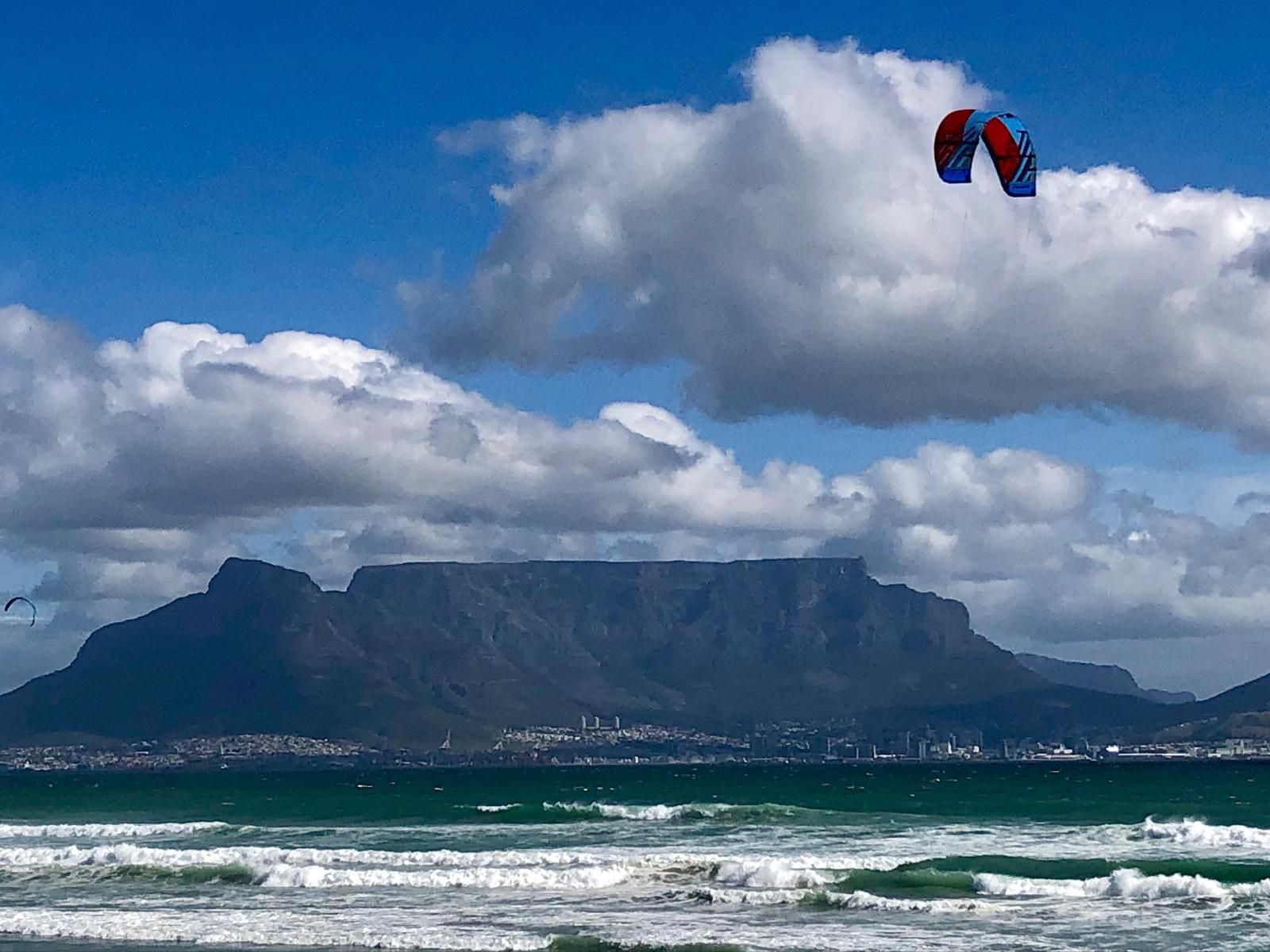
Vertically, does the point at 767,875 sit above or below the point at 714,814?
below

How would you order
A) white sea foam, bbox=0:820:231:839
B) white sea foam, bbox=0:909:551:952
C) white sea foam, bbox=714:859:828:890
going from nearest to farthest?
1. white sea foam, bbox=0:909:551:952
2. white sea foam, bbox=714:859:828:890
3. white sea foam, bbox=0:820:231:839

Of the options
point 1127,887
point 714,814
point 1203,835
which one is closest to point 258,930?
point 1127,887

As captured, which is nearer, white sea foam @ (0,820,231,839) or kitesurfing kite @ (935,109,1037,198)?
kitesurfing kite @ (935,109,1037,198)

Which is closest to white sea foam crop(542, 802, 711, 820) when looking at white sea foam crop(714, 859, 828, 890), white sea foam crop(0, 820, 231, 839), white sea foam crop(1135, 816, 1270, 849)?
white sea foam crop(0, 820, 231, 839)

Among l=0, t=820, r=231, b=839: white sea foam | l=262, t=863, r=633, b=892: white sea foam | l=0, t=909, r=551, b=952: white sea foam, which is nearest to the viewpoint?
l=0, t=909, r=551, b=952: white sea foam

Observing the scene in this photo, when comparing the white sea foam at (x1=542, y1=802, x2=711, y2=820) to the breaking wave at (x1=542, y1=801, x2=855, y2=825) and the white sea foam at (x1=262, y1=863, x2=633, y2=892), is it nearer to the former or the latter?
the breaking wave at (x1=542, y1=801, x2=855, y2=825)

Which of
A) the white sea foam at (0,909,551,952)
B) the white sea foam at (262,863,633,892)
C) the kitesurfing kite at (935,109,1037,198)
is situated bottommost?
the white sea foam at (0,909,551,952)

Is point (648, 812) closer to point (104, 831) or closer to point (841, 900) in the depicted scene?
point (104, 831)

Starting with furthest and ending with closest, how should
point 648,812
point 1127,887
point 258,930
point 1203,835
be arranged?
point 648,812 → point 1203,835 → point 1127,887 → point 258,930
